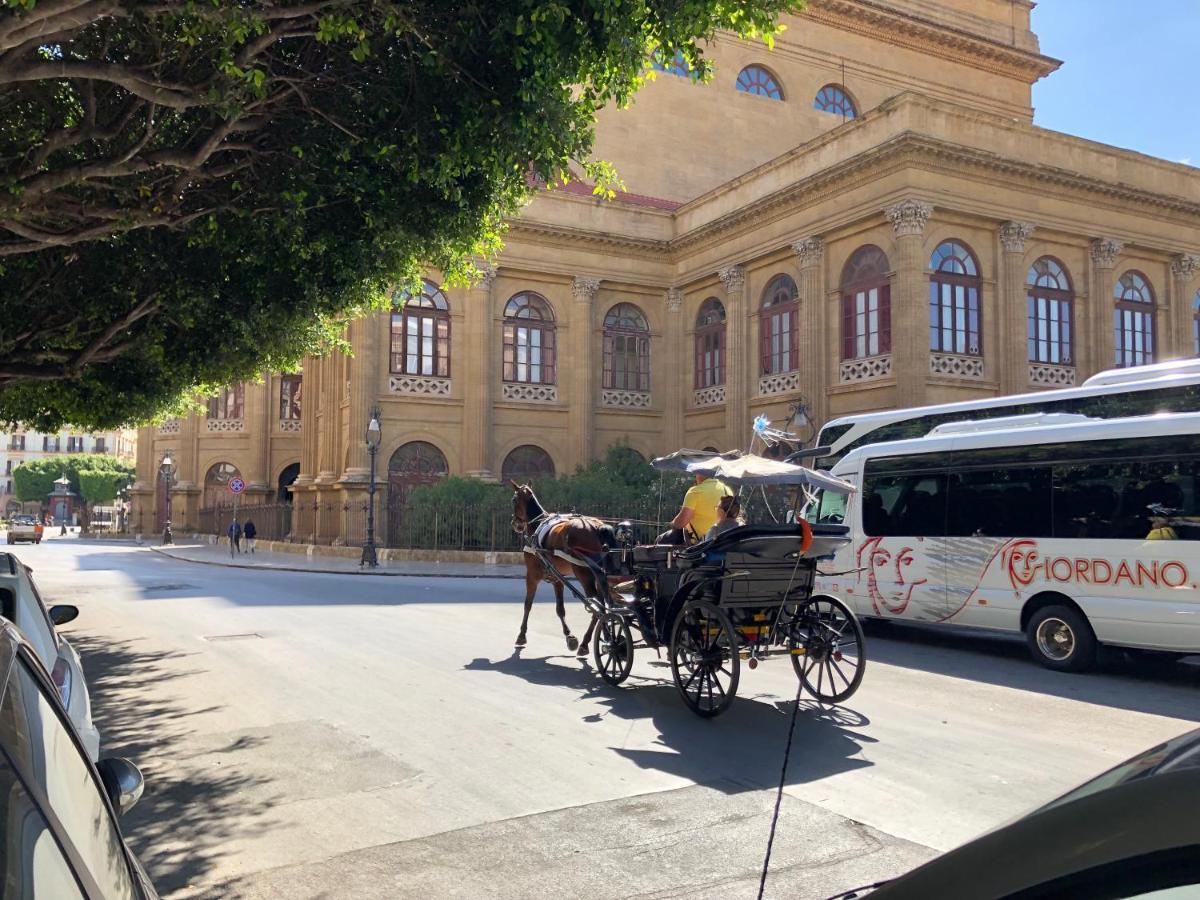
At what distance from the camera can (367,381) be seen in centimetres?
3434

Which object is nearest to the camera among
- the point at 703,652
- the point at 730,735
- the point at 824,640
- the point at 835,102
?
the point at 730,735

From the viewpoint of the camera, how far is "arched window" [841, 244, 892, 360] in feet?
94.1

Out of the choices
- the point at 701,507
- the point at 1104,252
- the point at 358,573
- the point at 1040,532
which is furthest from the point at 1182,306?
the point at 701,507

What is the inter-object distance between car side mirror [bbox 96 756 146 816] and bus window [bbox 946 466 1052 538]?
10.5 metres

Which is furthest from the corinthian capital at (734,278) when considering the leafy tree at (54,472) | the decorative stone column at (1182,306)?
the leafy tree at (54,472)

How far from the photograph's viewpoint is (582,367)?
122 feet

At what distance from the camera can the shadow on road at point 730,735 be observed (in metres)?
6.16

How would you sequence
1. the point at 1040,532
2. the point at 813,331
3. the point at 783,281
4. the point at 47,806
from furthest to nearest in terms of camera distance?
the point at 783,281 < the point at 813,331 < the point at 1040,532 < the point at 47,806

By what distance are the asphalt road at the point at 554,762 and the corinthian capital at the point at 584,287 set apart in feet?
87.1

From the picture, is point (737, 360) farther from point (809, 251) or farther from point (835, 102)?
point (835, 102)

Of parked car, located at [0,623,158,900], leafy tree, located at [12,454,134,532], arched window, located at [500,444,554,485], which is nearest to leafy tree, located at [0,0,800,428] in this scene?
parked car, located at [0,623,158,900]

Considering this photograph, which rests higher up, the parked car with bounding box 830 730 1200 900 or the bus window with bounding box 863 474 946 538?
the bus window with bounding box 863 474 946 538

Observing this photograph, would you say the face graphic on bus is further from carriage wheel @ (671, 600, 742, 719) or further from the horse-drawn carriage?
carriage wheel @ (671, 600, 742, 719)

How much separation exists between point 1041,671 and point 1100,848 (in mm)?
10303
